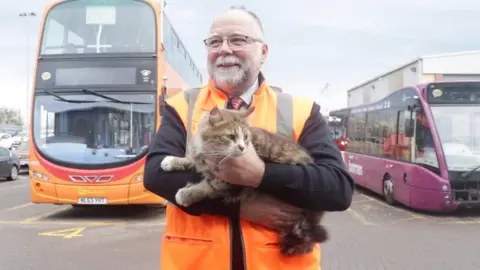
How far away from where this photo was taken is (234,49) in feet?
8.49

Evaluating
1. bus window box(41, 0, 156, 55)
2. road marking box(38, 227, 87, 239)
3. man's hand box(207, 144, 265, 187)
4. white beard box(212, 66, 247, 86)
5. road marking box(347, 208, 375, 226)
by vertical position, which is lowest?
road marking box(347, 208, 375, 226)

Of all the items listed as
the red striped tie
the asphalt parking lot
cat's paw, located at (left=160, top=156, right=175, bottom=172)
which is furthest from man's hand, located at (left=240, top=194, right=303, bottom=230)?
the asphalt parking lot

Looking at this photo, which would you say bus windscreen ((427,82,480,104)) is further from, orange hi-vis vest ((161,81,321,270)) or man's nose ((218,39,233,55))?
man's nose ((218,39,233,55))

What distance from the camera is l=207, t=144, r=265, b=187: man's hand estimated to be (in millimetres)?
2137

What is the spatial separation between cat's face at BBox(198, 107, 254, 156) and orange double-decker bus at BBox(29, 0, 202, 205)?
855 centimetres

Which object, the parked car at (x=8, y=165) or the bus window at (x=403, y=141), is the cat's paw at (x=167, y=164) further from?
the parked car at (x=8, y=165)

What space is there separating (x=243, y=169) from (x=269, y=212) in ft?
0.95

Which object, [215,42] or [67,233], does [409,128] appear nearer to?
[67,233]

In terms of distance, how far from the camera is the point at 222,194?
7.60 ft

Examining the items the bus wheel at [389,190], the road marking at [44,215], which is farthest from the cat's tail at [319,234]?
Answer: the bus wheel at [389,190]

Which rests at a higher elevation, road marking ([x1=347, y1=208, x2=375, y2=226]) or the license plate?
the license plate

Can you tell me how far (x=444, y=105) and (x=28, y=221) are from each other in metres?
9.41

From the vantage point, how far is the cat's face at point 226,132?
217cm

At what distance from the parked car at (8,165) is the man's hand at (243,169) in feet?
70.9
